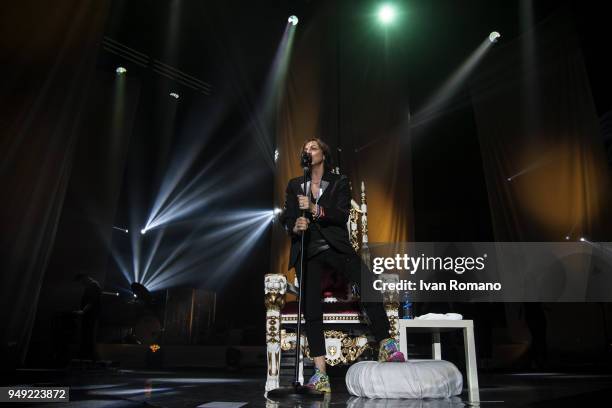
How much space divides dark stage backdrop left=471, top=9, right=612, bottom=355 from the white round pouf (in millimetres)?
4013

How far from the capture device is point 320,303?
7.75ft

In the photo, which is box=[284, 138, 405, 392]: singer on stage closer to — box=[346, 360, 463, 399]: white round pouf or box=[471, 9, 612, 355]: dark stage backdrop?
box=[346, 360, 463, 399]: white round pouf

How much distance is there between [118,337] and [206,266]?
1999mm

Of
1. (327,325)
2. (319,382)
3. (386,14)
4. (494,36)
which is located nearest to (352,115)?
(386,14)

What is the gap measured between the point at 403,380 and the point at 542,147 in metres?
4.76

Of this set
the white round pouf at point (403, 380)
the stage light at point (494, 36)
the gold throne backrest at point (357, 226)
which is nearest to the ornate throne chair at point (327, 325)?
the white round pouf at point (403, 380)

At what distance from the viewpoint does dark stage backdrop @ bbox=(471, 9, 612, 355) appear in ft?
17.3

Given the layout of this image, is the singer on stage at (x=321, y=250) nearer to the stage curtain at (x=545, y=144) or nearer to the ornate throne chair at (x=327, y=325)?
the ornate throne chair at (x=327, y=325)

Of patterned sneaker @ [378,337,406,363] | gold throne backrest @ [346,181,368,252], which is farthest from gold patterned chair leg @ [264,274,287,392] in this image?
gold throne backrest @ [346,181,368,252]

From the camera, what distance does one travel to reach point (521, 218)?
5543mm

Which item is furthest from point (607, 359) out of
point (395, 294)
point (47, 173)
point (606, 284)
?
point (47, 173)

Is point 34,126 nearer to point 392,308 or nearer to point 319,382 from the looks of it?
point 319,382

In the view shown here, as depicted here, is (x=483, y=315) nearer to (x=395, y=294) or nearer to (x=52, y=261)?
(x=395, y=294)

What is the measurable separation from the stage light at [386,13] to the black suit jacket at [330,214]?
4.96m
